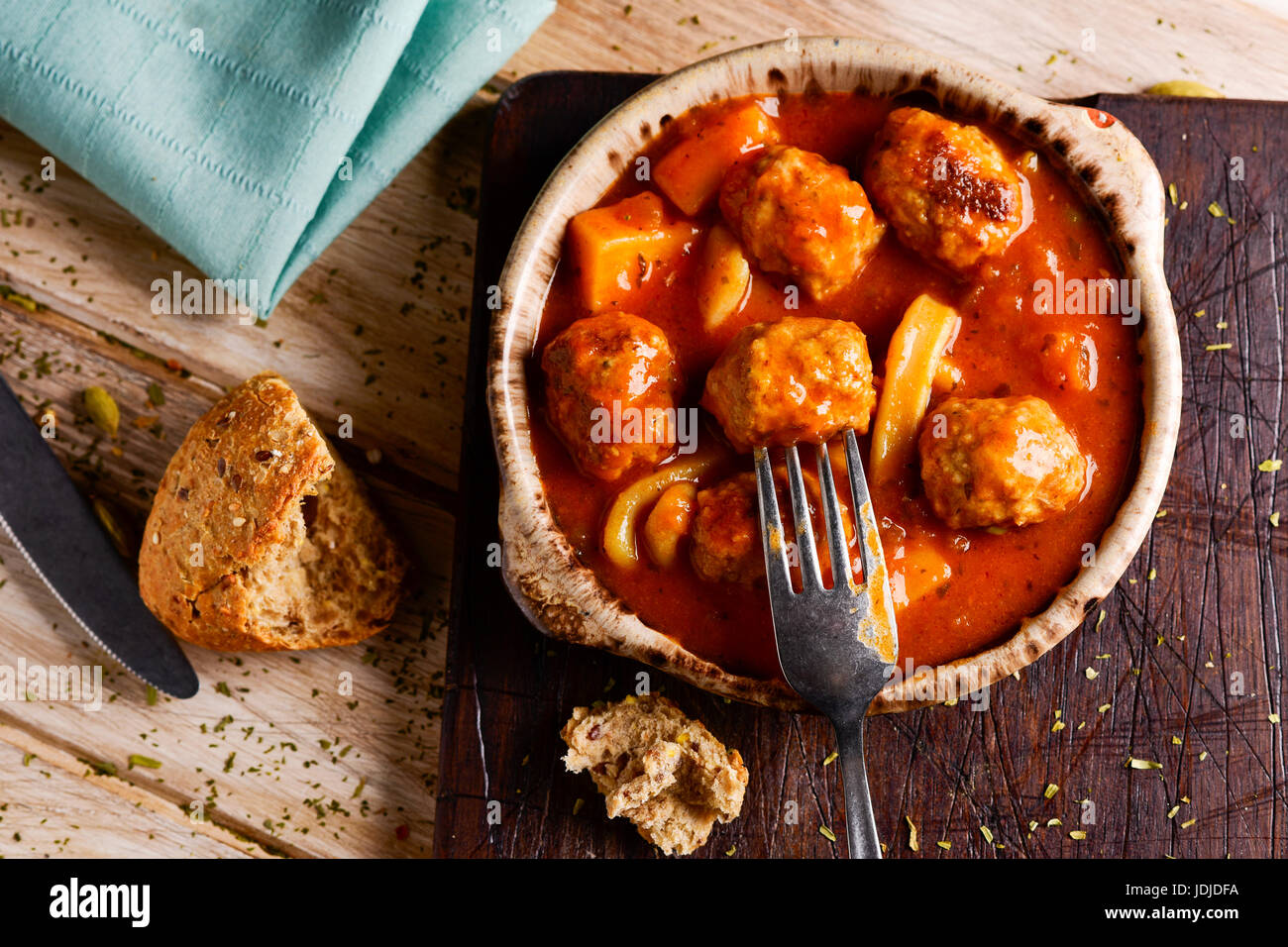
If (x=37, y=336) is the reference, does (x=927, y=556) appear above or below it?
below

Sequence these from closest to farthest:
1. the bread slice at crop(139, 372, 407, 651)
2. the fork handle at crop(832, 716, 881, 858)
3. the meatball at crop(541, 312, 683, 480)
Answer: the meatball at crop(541, 312, 683, 480), the fork handle at crop(832, 716, 881, 858), the bread slice at crop(139, 372, 407, 651)

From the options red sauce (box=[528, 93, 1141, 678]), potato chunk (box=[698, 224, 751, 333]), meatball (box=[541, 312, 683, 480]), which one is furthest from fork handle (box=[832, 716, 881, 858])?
potato chunk (box=[698, 224, 751, 333])

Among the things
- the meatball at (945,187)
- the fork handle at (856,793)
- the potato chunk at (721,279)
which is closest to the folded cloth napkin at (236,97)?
the potato chunk at (721,279)

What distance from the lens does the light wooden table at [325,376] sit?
367 cm

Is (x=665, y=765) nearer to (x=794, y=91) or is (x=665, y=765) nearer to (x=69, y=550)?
(x=794, y=91)

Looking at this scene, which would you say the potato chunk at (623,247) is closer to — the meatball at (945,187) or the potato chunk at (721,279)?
the potato chunk at (721,279)

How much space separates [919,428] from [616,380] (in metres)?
0.92

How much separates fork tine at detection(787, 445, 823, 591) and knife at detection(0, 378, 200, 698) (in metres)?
2.29

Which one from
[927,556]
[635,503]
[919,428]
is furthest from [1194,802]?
[635,503]

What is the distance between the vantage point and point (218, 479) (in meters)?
3.26

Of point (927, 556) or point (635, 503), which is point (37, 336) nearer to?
point (635, 503)

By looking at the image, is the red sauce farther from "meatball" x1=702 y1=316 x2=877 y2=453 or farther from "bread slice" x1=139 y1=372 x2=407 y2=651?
"bread slice" x1=139 y1=372 x2=407 y2=651

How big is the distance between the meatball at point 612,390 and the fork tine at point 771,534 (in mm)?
294

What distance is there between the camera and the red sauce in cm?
300
